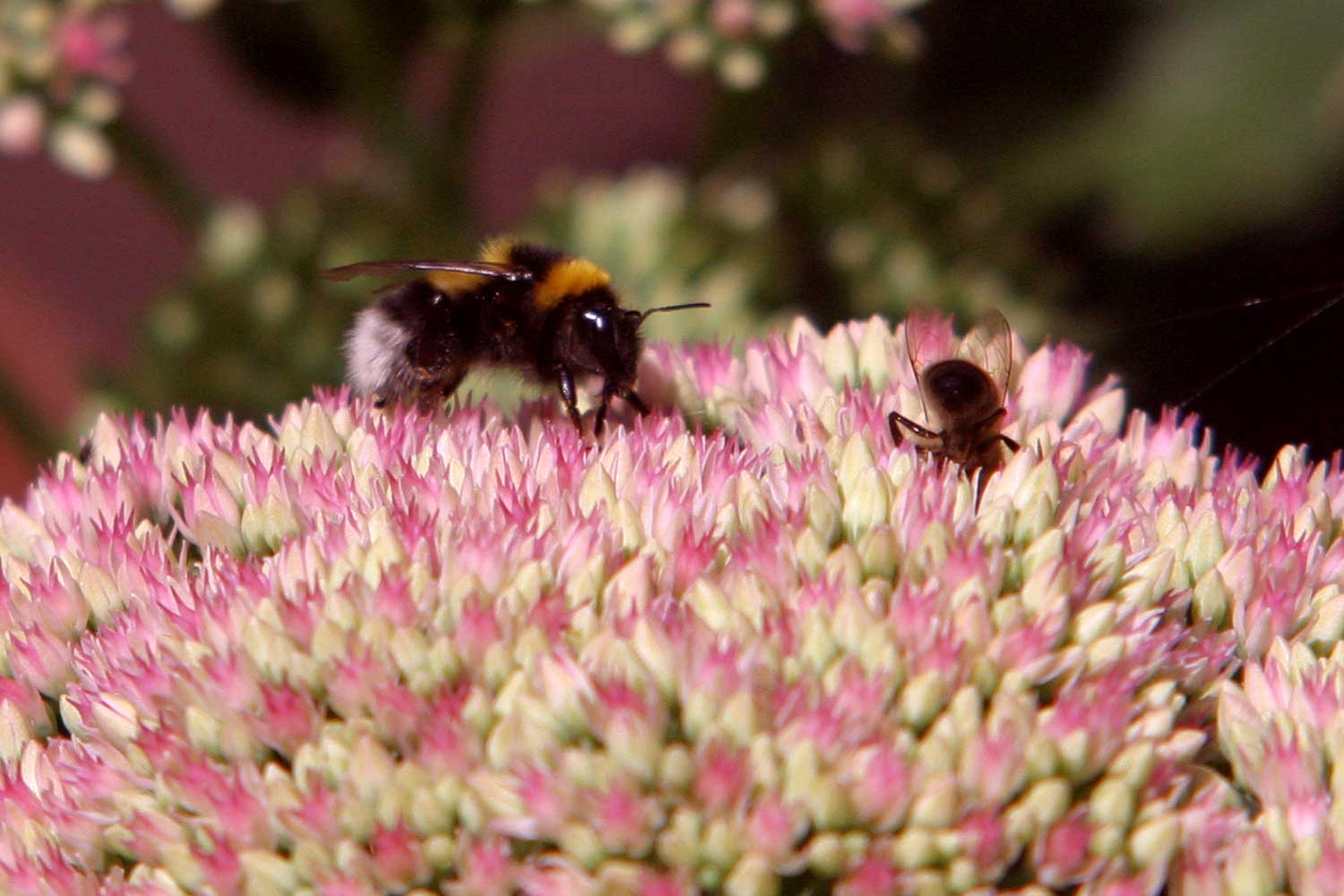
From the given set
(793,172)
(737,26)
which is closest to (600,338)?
(737,26)

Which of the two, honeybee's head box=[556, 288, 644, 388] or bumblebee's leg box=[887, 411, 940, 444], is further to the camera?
honeybee's head box=[556, 288, 644, 388]

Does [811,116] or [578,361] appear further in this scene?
[811,116]

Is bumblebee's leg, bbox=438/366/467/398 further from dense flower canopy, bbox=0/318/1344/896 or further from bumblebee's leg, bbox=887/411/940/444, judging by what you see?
bumblebee's leg, bbox=887/411/940/444

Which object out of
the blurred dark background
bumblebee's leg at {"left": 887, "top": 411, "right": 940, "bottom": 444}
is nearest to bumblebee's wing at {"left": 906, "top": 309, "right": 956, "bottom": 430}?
bumblebee's leg at {"left": 887, "top": 411, "right": 940, "bottom": 444}

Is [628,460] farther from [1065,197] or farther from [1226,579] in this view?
[1065,197]

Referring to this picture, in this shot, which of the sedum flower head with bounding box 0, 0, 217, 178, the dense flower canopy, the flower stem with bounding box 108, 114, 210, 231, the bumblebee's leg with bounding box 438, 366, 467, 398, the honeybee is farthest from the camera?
the flower stem with bounding box 108, 114, 210, 231

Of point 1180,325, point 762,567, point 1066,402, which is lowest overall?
point 762,567

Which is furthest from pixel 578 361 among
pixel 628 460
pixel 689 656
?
pixel 689 656
